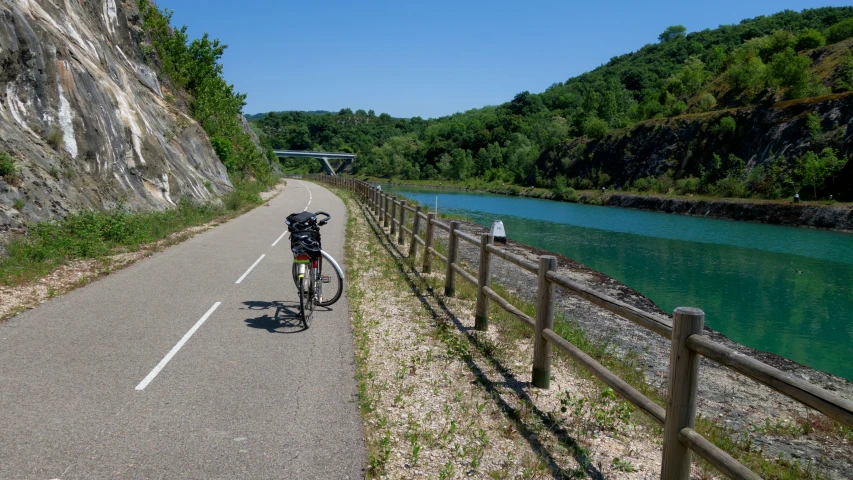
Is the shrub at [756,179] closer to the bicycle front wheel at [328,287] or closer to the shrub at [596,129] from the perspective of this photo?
the shrub at [596,129]

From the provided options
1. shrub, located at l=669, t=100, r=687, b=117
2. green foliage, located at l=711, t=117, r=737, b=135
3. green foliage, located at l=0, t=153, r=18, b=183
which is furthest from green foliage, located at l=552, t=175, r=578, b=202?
green foliage, located at l=0, t=153, r=18, b=183

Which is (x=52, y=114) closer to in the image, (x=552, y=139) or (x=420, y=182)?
(x=552, y=139)

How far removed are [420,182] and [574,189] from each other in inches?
2399

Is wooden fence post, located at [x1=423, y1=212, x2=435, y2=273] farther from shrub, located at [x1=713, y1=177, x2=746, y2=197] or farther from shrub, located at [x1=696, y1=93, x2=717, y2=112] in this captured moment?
shrub, located at [x1=696, y1=93, x2=717, y2=112]

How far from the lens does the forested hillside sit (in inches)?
2095

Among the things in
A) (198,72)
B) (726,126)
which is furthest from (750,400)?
(726,126)

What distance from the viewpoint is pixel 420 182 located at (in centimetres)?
13950

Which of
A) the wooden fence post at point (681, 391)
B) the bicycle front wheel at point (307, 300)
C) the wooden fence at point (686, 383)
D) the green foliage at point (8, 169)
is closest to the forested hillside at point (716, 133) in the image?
the bicycle front wheel at point (307, 300)

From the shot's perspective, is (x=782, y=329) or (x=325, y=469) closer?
(x=325, y=469)

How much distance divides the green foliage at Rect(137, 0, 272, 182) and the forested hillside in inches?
1683

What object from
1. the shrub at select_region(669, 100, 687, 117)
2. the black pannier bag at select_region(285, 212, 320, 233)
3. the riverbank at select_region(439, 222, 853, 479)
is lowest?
the riverbank at select_region(439, 222, 853, 479)

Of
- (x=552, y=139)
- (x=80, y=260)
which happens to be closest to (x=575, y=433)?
(x=80, y=260)

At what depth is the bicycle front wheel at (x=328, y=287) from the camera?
9234mm

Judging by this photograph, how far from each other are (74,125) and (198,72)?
24.4 m
